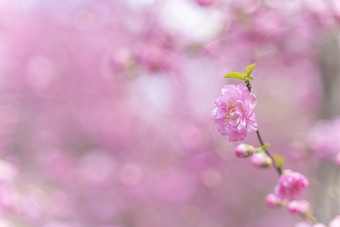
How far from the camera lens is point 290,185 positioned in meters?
1.12

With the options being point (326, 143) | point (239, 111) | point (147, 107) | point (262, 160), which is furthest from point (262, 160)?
point (147, 107)

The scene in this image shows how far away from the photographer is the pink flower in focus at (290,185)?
1111 millimetres

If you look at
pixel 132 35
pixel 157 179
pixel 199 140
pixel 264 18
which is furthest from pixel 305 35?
pixel 157 179

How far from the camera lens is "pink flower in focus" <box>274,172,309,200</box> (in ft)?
3.65

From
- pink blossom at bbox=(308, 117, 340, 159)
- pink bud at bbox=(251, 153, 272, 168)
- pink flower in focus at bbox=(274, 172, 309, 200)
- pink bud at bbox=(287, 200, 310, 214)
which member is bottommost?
pink flower in focus at bbox=(274, 172, 309, 200)

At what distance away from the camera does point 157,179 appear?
11.2 feet

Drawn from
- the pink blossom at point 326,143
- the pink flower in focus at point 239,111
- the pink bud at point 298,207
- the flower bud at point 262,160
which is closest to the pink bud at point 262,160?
the flower bud at point 262,160

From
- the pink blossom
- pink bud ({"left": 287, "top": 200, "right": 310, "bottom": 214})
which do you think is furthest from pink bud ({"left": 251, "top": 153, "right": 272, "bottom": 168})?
the pink blossom

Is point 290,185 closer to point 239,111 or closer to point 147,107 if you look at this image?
point 239,111

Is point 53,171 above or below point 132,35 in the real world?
below

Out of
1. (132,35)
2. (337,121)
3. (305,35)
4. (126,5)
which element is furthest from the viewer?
(126,5)

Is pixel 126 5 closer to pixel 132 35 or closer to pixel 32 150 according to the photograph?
pixel 132 35

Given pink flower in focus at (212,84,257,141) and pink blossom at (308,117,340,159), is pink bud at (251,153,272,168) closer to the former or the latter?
pink flower in focus at (212,84,257,141)

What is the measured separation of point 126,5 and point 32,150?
2.02m
